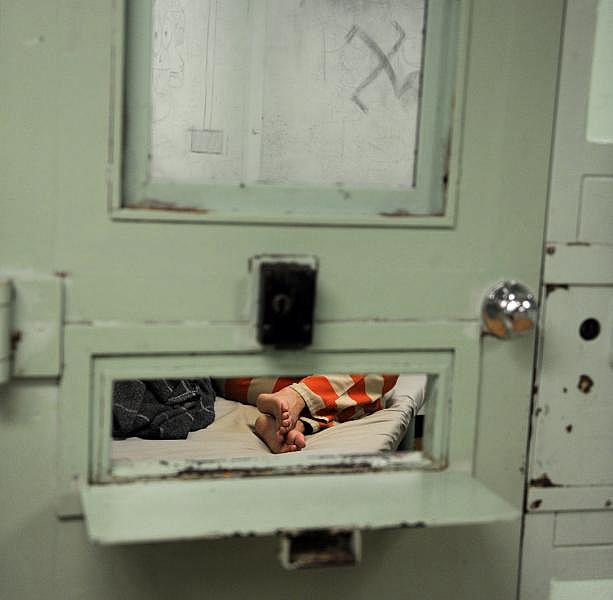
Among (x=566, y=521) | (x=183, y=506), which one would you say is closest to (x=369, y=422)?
(x=566, y=521)

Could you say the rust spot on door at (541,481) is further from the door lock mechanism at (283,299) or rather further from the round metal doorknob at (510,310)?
the door lock mechanism at (283,299)

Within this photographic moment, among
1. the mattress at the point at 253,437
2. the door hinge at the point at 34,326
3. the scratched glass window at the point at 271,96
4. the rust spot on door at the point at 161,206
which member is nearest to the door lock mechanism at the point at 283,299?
the rust spot on door at the point at 161,206

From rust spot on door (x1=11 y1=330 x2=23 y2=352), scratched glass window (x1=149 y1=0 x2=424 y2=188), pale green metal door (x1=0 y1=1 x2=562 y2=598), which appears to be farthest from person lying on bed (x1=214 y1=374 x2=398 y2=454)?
rust spot on door (x1=11 y1=330 x2=23 y2=352)

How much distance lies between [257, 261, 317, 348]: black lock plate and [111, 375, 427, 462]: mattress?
Result: 0.58 meters

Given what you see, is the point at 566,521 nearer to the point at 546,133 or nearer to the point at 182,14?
the point at 546,133

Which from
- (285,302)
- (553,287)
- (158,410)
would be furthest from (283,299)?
(158,410)

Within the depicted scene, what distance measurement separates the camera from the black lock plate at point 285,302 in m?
1.12

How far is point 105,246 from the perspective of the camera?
43.4 inches

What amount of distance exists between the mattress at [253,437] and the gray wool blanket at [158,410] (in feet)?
0.09

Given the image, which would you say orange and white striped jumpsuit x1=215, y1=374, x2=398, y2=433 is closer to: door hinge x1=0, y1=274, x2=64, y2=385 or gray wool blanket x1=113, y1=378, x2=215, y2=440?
gray wool blanket x1=113, y1=378, x2=215, y2=440

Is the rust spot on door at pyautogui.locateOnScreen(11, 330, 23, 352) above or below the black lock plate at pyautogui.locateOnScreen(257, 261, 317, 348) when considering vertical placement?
below

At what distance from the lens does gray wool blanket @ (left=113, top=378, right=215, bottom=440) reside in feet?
6.28

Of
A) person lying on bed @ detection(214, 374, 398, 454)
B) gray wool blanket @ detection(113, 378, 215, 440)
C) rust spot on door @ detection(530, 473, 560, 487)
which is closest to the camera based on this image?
rust spot on door @ detection(530, 473, 560, 487)

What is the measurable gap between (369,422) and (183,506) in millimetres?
1017
